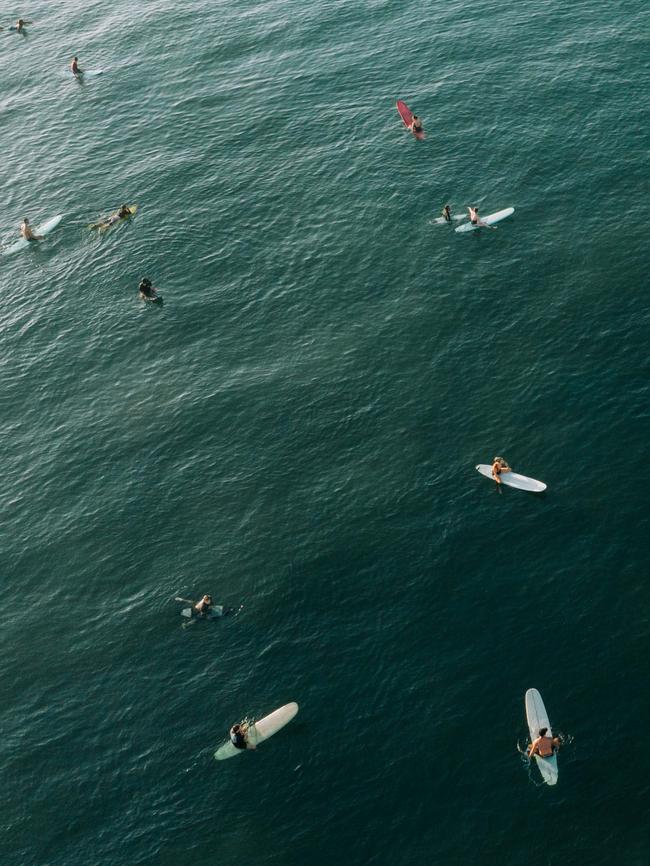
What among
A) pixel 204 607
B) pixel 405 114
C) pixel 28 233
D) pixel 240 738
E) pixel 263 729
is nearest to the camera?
pixel 240 738

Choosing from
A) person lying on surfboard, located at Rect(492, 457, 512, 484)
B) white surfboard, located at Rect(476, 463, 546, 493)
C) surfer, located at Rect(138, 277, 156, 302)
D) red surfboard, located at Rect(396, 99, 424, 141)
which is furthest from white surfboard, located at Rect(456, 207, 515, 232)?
white surfboard, located at Rect(476, 463, 546, 493)

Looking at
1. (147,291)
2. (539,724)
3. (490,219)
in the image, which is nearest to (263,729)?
(539,724)

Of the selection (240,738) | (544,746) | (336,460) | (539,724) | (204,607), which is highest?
(204,607)

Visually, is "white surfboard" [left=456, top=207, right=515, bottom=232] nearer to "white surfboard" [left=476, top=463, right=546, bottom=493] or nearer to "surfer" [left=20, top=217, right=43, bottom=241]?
"white surfboard" [left=476, top=463, right=546, bottom=493]

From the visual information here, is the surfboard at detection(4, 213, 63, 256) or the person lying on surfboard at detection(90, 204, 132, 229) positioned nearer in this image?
the surfboard at detection(4, 213, 63, 256)

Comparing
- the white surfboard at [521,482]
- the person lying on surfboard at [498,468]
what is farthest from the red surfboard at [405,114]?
the white surfboard at [521,482]

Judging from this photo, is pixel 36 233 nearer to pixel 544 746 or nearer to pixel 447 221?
pixel 447 221
